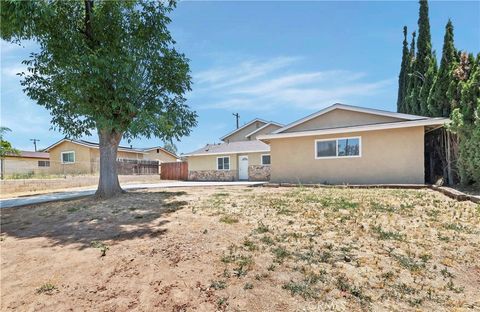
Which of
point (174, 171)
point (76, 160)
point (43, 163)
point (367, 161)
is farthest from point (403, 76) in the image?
point (43, 163)

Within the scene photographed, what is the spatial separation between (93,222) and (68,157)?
25.9 metres

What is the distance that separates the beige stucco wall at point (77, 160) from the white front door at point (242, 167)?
1333 centimetres

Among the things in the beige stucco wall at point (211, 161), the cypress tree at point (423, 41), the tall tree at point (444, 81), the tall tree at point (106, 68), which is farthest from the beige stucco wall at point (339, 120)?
the cypress tree at point (423, 41)

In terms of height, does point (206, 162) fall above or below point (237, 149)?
below

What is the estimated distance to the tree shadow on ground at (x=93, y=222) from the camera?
536 centimetres

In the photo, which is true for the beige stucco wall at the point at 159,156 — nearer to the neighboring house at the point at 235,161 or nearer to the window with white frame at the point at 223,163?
the neighboring house at the point at 235,161

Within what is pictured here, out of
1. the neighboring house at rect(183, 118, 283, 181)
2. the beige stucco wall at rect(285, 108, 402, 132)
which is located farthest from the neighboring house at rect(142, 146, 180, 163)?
the beige stucco wall at rect(285, 108, 402, 132)

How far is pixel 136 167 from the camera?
28250 mm

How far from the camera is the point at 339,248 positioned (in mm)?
4160

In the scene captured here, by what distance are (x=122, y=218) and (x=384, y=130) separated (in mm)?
11451

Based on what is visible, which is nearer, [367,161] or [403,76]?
[367,161]

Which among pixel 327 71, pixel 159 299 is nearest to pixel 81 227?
pixel 159 299

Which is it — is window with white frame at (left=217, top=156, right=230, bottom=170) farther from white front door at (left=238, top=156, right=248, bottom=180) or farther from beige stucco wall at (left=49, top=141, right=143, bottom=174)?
beige stucco wall at (left=49, top=141, right=143, bottom=174)

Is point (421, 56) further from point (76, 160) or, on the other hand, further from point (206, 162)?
point (76, 160)
